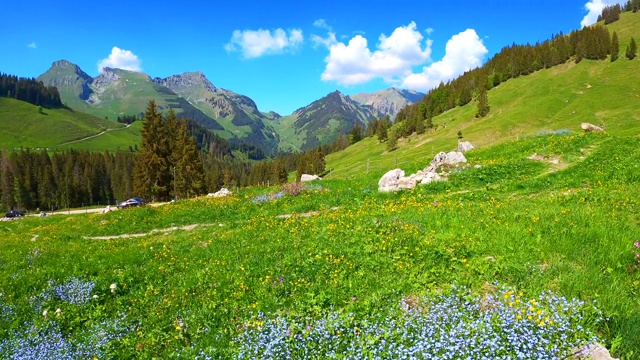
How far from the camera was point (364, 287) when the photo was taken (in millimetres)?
8766

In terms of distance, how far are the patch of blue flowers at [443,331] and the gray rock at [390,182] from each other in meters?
15.5

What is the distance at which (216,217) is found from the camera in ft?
79.2

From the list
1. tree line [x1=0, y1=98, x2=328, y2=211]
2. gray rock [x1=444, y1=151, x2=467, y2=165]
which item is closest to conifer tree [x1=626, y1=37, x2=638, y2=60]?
tree line [x1=0, y1=98, x2=328, y2=211]

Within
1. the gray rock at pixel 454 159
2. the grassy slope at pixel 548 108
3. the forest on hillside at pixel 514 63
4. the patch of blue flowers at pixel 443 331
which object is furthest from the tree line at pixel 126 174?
the forest on hillside at pixel 514 63

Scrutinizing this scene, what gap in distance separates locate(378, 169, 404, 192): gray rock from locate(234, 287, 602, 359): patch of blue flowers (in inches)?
611

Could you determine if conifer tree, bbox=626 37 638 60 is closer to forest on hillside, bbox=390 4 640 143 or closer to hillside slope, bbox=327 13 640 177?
forest on hillside, bbox=390 4 640 143

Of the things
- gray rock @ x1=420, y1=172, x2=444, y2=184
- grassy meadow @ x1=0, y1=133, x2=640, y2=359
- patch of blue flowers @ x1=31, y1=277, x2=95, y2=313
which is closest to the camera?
grassy meadow @ x1=0, y1=133, x2=640, y2=359

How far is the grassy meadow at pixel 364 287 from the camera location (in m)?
6.10

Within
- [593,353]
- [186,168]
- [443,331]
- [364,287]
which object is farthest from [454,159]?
[186,168]

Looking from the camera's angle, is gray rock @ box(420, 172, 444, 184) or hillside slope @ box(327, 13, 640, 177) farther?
hillside slope @ box(327, 13, 640, 177)

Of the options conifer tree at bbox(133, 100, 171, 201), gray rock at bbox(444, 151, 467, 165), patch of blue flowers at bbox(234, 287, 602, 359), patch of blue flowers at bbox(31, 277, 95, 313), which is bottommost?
patch of blue flowers at bbox(234, 287, 602, 359)

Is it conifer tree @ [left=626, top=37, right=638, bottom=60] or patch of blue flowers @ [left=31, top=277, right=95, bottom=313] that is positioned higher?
conifer tree @ [left=626, top=37, right=638, bottom=60]

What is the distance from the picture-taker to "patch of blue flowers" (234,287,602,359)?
5547mm

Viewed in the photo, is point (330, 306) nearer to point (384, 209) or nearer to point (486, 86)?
point (384, 209)
